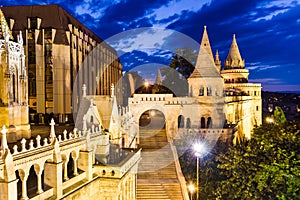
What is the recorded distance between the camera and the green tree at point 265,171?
23094mm

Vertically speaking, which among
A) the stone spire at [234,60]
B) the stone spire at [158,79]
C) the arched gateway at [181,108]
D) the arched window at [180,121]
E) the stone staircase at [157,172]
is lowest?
the stone staircase at [157,172]

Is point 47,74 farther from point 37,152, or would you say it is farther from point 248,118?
point 248,118

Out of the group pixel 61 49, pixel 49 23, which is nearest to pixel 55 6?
pixel 49 23

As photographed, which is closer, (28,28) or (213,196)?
(213,196)

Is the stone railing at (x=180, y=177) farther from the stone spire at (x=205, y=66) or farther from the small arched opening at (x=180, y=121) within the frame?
the stone spire at (x=205, y=66)

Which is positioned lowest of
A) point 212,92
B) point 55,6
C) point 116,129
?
point 116,129

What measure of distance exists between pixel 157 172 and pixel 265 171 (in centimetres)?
960

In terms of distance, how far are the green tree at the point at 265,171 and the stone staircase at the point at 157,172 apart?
164 inches

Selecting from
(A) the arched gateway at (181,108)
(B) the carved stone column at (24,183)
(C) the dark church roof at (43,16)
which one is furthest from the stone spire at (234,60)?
(B) the carved stone column at (24,183)

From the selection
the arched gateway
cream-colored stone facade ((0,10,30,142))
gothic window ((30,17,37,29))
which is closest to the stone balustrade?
cream-colored stone facade ((0,10,30,142))

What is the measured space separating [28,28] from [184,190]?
94.8 feet

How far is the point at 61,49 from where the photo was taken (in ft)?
127

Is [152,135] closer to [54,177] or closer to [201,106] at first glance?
[201,106]

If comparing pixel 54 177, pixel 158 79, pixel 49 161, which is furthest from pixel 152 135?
pixel 54 177
